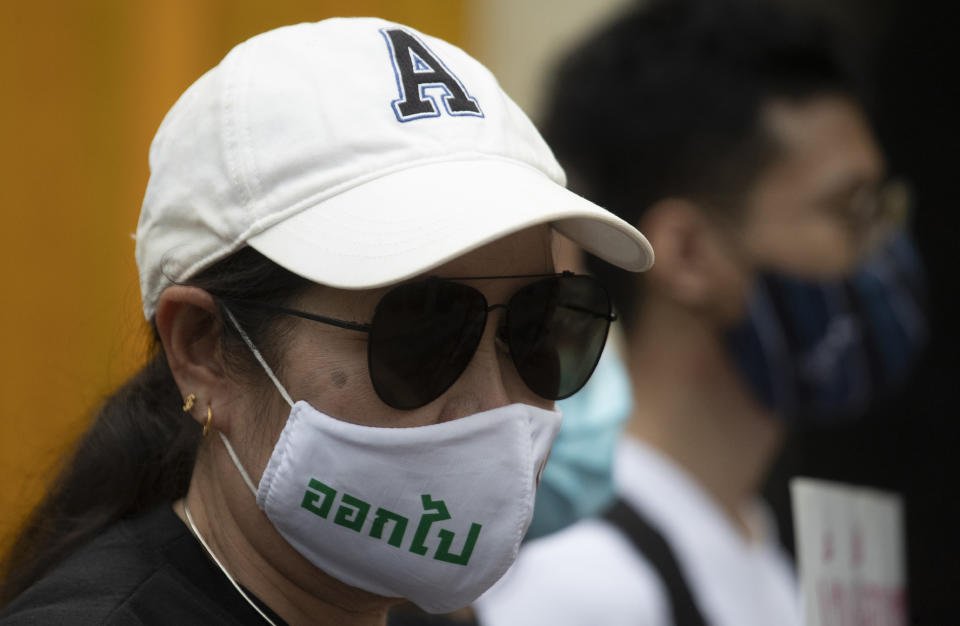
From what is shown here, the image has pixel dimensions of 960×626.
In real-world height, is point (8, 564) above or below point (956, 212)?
above

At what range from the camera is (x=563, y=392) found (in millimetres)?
1877

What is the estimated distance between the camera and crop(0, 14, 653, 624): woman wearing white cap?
1617mm

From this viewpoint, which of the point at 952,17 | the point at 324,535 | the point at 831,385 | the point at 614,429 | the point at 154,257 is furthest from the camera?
the point at 952,17

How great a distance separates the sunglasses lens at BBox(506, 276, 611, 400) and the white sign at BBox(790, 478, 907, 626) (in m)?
0.65

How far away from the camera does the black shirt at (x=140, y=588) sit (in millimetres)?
Answer: 1565

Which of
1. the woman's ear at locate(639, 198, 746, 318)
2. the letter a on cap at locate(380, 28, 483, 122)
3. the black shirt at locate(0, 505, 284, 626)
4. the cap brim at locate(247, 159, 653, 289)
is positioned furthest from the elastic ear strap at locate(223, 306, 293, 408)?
the woman's ear at locate(639, 198, 746, 318)

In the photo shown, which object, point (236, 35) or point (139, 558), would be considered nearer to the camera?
point (139, 558)

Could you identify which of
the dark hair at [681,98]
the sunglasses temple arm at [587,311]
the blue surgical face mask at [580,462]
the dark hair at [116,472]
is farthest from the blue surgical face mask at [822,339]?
the dark hair at [116,472]

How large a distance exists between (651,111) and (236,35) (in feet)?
4.62

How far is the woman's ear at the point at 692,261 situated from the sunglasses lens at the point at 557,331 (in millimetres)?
1536

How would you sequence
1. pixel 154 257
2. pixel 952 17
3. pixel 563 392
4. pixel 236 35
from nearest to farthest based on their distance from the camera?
pixel 154 257 → pixel 563 392 → pixel 236 35 → pixel 952 17

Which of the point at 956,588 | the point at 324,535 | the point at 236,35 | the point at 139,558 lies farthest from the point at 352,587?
the point at 956,588

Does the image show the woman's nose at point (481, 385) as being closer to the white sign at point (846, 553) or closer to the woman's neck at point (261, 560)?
the woman's neck at point (261, 560)

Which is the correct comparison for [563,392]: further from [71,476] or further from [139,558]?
[71,476]
